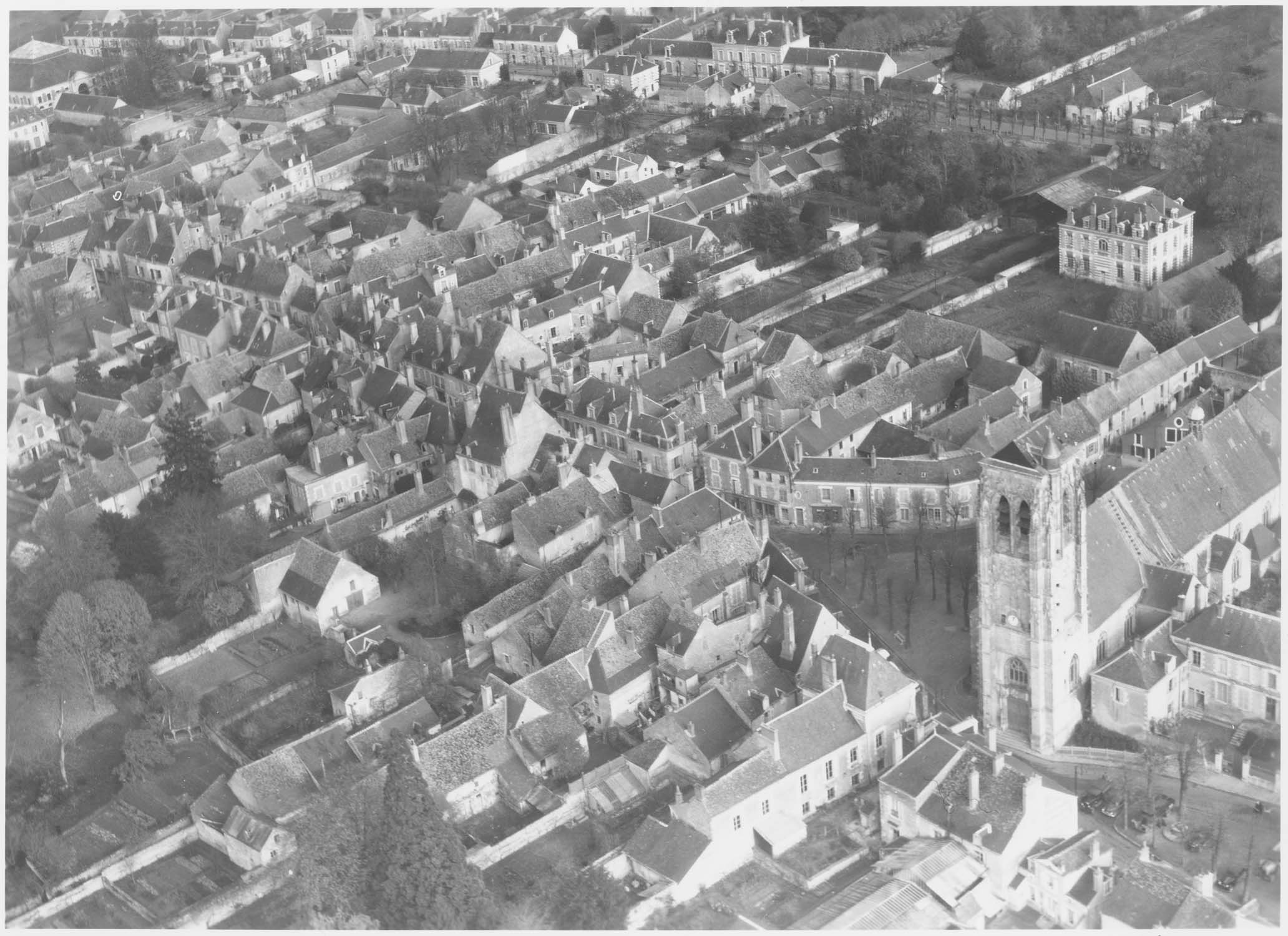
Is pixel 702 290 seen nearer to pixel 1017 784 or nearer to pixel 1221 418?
pixel 1221 418

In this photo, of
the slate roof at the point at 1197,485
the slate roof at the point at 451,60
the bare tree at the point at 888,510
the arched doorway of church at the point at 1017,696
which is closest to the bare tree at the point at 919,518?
the bare tree at the point at 888,510

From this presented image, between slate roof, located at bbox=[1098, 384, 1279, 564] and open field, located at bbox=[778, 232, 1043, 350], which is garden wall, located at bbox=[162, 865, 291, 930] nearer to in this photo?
slate roof, located at bbox=[1098, 384, 1279, 564]

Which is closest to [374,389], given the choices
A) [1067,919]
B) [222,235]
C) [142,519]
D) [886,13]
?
[142,519]

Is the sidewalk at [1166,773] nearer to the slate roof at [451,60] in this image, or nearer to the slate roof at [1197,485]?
the slate roof at [1197,485]

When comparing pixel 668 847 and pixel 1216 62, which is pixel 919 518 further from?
pixel 1216 62

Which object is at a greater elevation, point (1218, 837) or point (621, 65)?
point (621, 65)

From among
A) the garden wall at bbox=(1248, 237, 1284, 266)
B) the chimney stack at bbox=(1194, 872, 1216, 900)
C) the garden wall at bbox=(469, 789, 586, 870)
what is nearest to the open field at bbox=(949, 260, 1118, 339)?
the garden wall at bbox=(1248, 237, 1284, 266)

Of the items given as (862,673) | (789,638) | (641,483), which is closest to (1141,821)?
(862,673)
